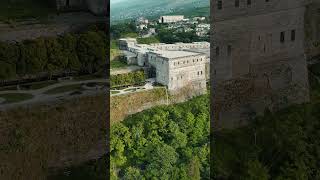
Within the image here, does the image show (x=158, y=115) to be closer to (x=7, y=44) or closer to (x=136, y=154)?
(x=136, y=154)

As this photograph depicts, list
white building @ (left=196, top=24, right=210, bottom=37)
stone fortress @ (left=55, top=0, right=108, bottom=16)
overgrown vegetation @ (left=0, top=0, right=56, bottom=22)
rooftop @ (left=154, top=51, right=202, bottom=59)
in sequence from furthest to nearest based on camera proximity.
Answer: white building @ (left=196, top=24, right=210, bottom=37), rooftop @ (left=154, top=51, right=202, bottom=59), stone fortress @ (left=55, top=0, right=108, bottom=16), overgrown vegetation @ (left=0, top=0, right=56, bottom=22)

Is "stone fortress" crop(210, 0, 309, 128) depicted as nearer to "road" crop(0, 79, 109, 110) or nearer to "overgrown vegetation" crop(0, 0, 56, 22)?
"road" crop(0, 79, 109, 110)

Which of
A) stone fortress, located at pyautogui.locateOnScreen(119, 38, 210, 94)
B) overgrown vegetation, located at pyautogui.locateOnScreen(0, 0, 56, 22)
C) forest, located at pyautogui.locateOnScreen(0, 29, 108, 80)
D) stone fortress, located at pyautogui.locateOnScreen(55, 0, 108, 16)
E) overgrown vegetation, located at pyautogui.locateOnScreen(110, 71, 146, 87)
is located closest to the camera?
overgrown vegetation, located at pyautogui.locateOnScreen(0, 0, 56, 22)

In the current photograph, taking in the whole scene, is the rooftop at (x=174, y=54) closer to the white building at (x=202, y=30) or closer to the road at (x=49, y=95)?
the white building at (x=202, y=30)

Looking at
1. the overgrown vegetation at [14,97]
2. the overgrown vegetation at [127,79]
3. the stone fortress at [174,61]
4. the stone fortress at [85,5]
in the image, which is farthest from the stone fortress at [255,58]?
the overgrown vegetation at [14,97]

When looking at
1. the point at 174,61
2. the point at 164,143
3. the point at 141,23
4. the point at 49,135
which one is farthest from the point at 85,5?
the point at 164,143

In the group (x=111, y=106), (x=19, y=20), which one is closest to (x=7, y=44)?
(x=19, y=20)

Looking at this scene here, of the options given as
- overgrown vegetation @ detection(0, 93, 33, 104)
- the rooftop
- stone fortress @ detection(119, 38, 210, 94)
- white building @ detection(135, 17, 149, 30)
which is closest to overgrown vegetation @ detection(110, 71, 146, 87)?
stone fortress @ detection(119, 38, 210, 94)

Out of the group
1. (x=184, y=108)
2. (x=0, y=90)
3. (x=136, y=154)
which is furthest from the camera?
(x=184, y=108)
